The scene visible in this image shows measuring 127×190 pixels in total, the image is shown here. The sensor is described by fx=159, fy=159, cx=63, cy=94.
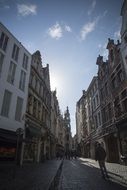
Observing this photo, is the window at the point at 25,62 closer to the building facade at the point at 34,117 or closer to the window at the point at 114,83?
the building facade at the point at 34,117

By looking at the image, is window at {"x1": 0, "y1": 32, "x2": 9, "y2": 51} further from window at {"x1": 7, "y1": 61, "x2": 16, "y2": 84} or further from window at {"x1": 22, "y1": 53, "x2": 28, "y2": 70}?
window at {"x1": 22, "y1": 53, "x2": 28, "y2": 70}

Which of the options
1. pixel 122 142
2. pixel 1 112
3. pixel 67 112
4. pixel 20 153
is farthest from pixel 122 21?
pixel 67 112

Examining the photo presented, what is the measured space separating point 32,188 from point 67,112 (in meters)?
105

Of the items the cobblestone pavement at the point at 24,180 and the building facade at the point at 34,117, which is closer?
the cobblestone pavement at the point at 24,180

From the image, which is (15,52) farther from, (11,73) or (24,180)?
(24,180)

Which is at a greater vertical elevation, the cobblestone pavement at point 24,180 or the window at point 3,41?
the window at point 3,41

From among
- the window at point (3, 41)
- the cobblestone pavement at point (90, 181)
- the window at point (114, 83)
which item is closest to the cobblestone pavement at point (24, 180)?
the cobblestone pavement at point (90, 181)

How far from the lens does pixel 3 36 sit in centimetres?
1761

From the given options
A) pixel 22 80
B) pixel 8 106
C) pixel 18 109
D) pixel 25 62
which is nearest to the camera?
pixel 8 106

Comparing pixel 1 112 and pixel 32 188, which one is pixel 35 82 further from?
pixel 32 188

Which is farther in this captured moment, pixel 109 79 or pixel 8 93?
pixel 109 79

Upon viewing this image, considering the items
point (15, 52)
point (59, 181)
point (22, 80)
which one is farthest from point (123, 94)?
point (15, 52)

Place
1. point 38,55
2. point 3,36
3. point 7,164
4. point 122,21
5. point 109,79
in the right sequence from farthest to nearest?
1. point 38,55
2. point 109,79
3. point 122,21
4. point 3,36
5. point 7,164

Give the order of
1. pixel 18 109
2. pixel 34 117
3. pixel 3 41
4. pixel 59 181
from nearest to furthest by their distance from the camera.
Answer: pixel 59 181 < pixel 3 41 < pixel 18 109 < pixel 34 117
